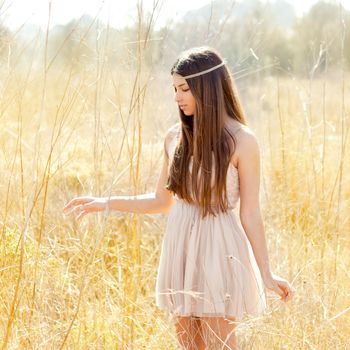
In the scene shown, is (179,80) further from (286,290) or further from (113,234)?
(113,234)

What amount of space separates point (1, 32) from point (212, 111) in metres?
0.68

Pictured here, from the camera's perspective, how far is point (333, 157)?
4.81 metres

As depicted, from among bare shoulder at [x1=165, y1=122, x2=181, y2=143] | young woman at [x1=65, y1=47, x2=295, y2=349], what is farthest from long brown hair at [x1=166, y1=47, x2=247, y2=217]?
bare shoulder at [x1=165, y1=122, x2=181, y2=143]

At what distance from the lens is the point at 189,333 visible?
2.51 meters

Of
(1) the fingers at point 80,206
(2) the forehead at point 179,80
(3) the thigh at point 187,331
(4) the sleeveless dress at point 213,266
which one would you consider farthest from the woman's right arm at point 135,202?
(3) the thigh at point 187,331

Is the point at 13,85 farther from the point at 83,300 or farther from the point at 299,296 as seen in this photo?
the point at 299,296

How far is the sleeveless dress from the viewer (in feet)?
7.92

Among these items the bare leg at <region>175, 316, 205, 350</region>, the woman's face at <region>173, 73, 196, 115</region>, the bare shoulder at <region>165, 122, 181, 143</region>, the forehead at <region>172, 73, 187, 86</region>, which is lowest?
the bare leg at <region>175, 316, 205, 350</region>

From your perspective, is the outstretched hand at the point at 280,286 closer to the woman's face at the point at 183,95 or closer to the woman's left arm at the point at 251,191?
the woman's left arm at the point at 251,191

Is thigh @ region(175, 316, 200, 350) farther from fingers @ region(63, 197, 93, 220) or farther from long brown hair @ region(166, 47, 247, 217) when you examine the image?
fingers @ region(63, 197, 93, 220)

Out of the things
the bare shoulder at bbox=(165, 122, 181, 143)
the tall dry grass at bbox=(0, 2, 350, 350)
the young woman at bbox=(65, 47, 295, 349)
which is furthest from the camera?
the bare shoulder at bbox=(165, 122, 181, 143)

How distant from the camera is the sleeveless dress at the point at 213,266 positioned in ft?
7.92

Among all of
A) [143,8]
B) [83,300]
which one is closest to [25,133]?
[83,300]

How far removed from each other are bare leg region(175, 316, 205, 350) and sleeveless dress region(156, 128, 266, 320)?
6 cm
